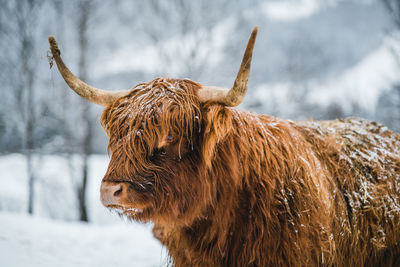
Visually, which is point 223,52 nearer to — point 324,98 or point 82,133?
point 82,133

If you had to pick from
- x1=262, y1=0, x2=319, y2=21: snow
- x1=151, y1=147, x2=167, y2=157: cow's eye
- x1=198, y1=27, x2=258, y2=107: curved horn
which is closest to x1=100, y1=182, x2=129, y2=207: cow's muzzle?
x1=151, y1=147, x2=167, y2=157: cow's eye

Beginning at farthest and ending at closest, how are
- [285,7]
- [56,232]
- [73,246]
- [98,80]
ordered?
[285,7] < [98,80] < [56,232] < [73,246]

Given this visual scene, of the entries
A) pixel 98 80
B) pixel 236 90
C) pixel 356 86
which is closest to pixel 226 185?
pixel 236 90

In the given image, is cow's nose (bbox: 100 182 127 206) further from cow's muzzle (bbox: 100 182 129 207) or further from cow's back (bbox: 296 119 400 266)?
cow's back (bbox: 296 119 400 266)

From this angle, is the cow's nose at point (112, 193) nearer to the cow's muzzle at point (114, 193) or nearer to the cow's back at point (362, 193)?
the cow's muzzle at point (114, 193)

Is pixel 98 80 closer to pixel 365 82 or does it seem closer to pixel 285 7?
pixel 285 7

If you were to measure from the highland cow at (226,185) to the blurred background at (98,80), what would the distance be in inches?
100

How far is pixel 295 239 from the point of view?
6.52 ft

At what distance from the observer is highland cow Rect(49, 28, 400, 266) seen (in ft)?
6.17

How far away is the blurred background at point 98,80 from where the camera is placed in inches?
220

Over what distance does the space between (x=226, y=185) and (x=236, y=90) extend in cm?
72

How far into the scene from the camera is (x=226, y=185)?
81.0 inches

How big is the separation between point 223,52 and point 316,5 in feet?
21.5

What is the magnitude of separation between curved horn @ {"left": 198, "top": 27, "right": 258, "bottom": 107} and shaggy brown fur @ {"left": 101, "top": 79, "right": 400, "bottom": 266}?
72 millimetres
